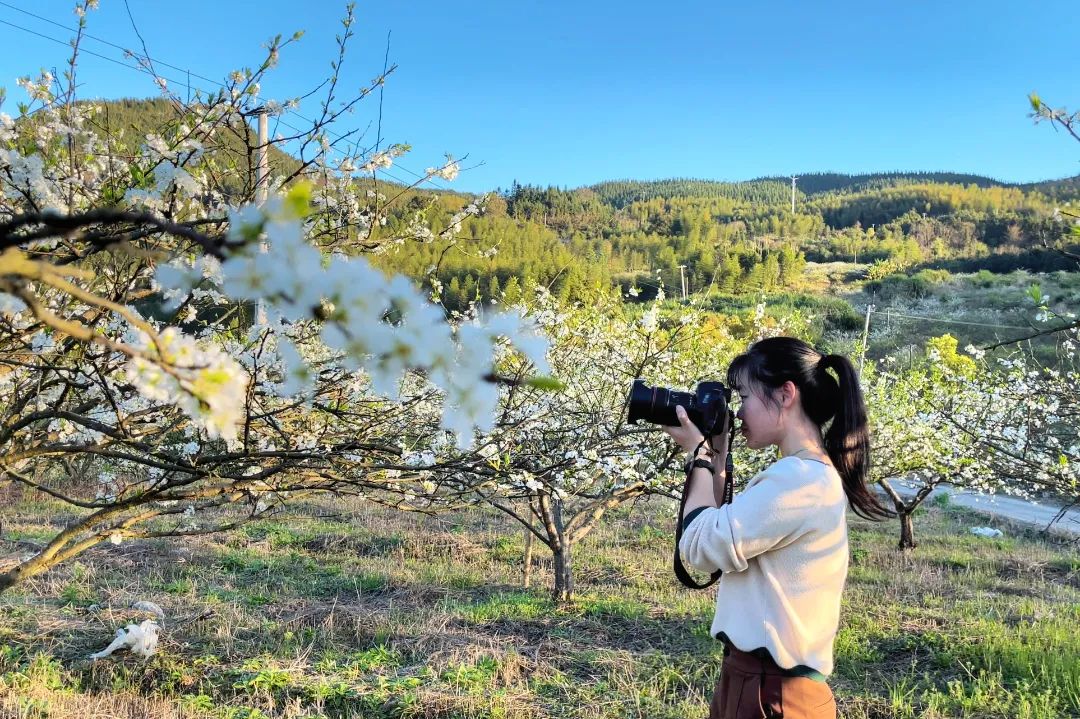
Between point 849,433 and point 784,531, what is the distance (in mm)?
364

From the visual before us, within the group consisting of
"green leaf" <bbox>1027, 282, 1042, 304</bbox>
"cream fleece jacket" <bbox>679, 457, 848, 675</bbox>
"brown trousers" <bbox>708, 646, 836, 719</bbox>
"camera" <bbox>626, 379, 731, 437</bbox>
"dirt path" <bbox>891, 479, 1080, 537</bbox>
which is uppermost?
"green leaf" <bbox>1027, 282, 1042, 304</bbox>

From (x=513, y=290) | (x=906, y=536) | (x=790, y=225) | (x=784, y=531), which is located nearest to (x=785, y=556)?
(x=784, y=531)

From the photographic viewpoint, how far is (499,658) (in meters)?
4.36

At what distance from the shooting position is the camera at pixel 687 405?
181 centimetres

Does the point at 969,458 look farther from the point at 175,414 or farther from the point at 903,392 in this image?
the point at 175,414

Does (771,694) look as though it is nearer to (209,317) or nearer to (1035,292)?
(1035,292)

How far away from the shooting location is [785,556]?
1.63 m

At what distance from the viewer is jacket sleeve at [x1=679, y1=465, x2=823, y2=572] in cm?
158

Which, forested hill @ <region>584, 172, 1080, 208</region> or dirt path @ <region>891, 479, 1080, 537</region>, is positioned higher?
forested hill @ <region>584, 172, 1080, 208</region>

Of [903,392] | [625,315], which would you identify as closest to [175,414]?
[625,315]

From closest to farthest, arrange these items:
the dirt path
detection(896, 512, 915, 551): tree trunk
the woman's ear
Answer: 1. the woman's ear
2. detection(896, 512, 915, 551): tree trunk
3. the dirt path

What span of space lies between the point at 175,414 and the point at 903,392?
9253mm

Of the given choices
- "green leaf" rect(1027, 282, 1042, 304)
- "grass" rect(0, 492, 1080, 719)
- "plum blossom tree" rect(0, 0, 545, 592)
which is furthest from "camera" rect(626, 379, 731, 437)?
"grass" rect(0, 492, 1080, 719)

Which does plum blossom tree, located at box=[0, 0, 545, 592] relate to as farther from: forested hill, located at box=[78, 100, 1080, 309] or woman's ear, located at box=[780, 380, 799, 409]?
forested hill, located at box=[78, 100, 1080, 309]
